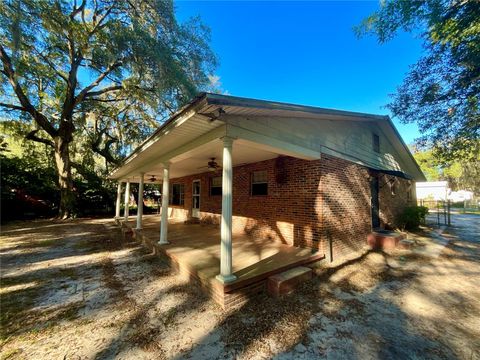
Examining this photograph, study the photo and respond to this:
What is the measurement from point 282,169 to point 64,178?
1450 cm

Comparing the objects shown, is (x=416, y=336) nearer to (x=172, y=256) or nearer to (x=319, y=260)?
(x=319, y=260)

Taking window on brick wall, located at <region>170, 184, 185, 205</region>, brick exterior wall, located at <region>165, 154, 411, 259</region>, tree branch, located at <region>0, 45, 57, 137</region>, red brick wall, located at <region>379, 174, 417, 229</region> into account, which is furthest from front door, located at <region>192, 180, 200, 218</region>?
tree branch, located at <region>0, 45, 57, 137</region>

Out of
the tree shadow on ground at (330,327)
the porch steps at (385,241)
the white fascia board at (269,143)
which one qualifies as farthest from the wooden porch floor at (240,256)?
the porch steps at (385,241)

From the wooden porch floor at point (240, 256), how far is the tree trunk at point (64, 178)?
10598 millimetres

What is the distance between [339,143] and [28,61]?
14.5m

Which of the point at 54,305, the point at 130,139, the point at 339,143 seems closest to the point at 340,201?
the point at 339,143

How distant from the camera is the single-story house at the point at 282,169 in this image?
360 centimetres

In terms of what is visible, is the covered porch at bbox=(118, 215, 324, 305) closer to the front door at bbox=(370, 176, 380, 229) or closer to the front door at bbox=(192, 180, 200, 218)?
the front door at bbox=(192, 180, 200, 218)

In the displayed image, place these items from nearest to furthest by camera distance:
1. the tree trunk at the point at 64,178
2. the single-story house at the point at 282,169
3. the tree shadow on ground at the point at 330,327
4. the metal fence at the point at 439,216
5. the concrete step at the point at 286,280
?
1. the tree shadow on ground at the point at 330,327
2. the single-story house at the point at 282,169
3. the concrete step at the point at 286,280
4. the metal fence at the point at 439,216
5. the tree trunk at the point at 64,178

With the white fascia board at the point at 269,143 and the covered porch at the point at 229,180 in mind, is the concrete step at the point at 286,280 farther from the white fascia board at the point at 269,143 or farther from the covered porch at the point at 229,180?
the white fascia board at the point at 269,143

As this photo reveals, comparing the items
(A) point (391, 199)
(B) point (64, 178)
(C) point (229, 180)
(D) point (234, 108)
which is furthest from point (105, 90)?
(A) point (391, 199)

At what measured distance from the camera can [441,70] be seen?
7.97 metres

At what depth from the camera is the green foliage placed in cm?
668

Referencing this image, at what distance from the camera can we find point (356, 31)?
8523mm
